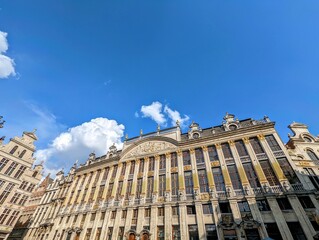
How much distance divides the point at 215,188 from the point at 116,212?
51.8ft

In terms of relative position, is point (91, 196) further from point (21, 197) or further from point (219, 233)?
point (219, 233)

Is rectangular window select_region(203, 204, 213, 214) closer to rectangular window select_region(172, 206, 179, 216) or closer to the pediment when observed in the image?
rectangular window select_region(172, 206, 179, 216)

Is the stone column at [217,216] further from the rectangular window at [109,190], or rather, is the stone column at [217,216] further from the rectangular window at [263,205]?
the rectangular window at [109,190]

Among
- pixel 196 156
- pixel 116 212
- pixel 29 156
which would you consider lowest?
pixel 116 212

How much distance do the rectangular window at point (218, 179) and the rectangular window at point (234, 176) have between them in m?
1.26

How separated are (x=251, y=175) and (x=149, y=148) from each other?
56.8 feet

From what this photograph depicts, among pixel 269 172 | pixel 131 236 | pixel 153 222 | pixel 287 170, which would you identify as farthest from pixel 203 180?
pixel 131 236

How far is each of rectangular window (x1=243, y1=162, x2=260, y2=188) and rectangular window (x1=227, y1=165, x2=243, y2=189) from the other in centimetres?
127

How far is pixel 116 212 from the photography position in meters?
26.6

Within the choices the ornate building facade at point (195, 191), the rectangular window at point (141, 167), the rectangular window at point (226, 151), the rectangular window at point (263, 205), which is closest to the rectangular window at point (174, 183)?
the ornate building facade at point (195, 191)

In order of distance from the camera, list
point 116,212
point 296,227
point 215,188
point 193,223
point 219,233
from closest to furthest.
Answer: point 296,227 → point 219,233 → point 193,223 → point 215,188 → point 116,212

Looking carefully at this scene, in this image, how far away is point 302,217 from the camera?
17312 millimetres

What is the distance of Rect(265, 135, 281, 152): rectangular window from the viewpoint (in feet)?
75.7

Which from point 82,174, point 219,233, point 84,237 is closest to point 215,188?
point 219,233
